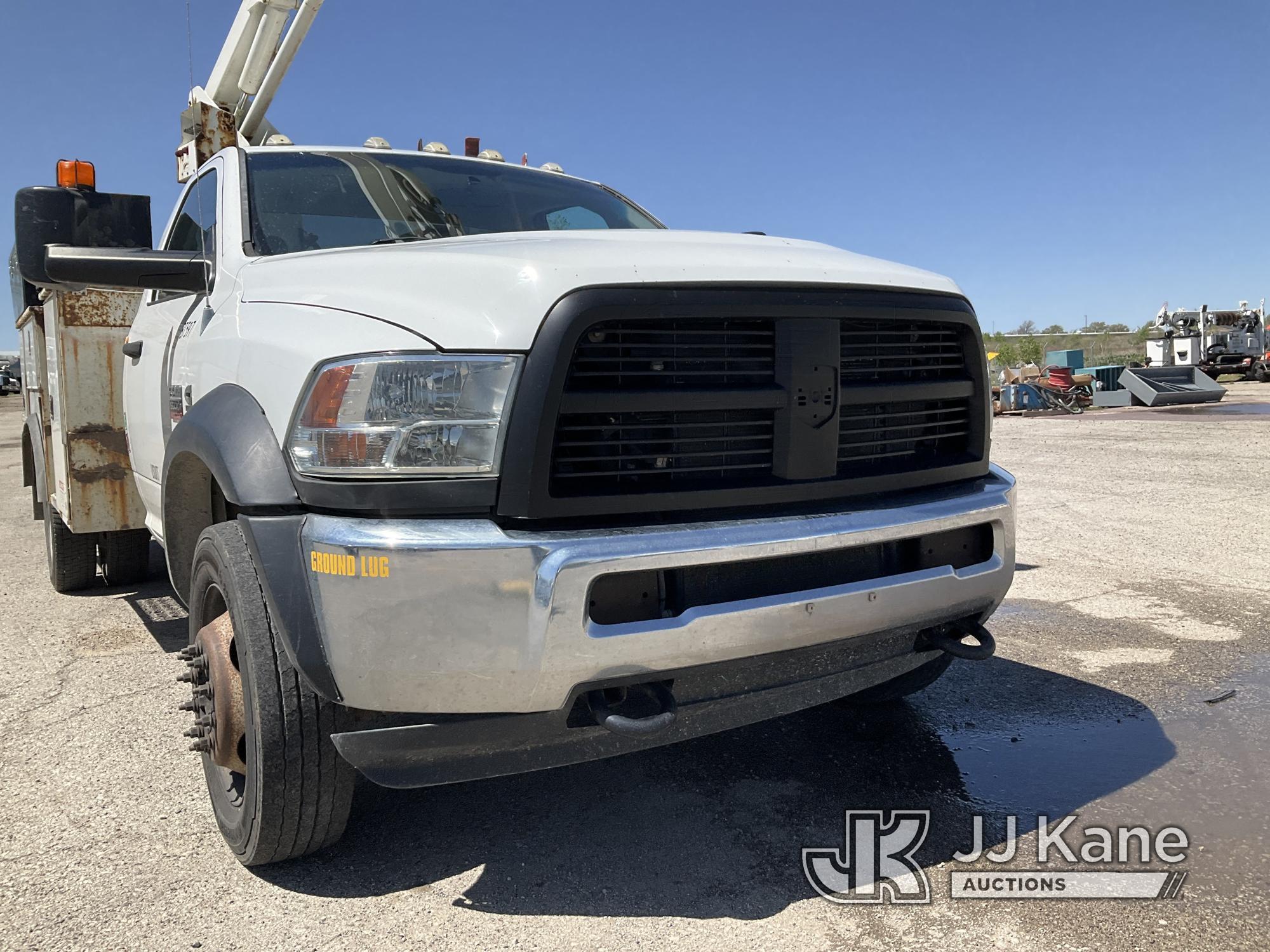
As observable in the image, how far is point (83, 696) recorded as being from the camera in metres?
3.79

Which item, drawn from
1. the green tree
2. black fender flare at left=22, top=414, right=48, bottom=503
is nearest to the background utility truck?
black fender flare at left=22, top=414, right=48, bottom=503

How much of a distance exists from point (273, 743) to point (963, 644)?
72.1 inches

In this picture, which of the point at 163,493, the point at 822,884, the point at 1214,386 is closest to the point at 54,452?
the point at 163,493

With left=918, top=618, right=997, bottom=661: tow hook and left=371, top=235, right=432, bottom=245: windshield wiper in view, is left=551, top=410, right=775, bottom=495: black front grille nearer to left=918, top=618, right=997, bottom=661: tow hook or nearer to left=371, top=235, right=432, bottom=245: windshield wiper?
left=918, top=618, right=997, bottom=661: tow hook

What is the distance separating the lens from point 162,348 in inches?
140

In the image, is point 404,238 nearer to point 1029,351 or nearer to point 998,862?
point 998,862

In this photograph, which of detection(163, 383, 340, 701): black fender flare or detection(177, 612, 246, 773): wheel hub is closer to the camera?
detection(163, 383, 340, 701): black fender flare

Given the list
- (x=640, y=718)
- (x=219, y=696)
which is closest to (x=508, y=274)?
(x=640, y=718)

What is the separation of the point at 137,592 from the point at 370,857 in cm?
369

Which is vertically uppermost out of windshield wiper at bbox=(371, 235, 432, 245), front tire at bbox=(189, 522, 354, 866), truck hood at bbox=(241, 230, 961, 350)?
windshield wiper at bbox=(371, 235, 432, 245)

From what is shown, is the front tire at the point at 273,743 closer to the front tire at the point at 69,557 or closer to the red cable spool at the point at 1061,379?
the front tire at the point at 69,557

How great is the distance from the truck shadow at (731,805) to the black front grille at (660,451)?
39.4 inches

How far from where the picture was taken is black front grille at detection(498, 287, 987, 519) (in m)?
2.04

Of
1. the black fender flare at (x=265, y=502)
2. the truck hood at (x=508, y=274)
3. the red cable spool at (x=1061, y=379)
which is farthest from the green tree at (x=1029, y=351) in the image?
the black fender flare at (x=265, y=502)
